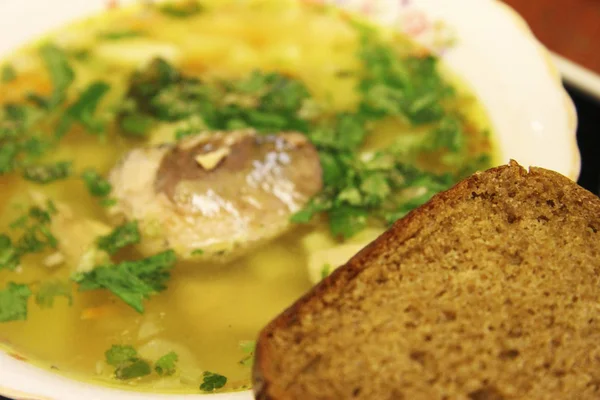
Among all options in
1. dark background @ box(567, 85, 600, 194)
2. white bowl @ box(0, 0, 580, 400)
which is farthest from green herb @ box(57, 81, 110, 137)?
dark background @ box(567, 85, 600, 194)

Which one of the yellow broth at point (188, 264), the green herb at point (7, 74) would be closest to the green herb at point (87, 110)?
the yellow broth at point (188, 264)

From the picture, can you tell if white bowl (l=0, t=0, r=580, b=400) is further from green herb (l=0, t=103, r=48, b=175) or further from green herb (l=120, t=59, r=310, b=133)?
green herb (l=120, t=59, r=310, b=133)

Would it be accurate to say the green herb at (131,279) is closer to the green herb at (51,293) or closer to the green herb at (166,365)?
the green herb at (51,293)

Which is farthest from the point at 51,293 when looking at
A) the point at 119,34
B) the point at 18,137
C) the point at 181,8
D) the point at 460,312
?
the point at 181,8

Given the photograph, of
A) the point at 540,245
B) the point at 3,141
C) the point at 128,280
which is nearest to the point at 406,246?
the point at 540,245

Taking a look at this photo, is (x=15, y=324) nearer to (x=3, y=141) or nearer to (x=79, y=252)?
(x=79, y=252)
